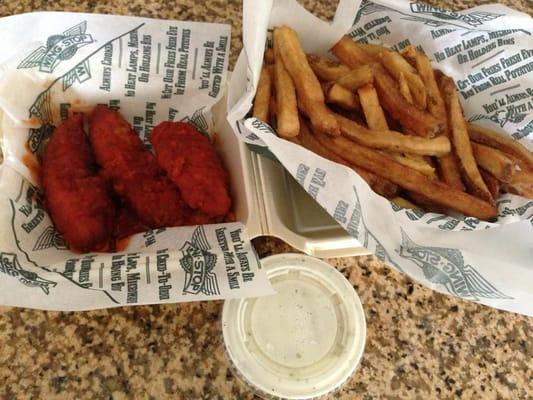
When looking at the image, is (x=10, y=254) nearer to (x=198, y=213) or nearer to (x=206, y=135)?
(x=198, y=213)

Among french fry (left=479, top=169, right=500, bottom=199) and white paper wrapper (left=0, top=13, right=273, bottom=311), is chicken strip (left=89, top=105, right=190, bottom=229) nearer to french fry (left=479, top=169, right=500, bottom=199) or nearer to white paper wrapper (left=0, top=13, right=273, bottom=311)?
white paper wrapper (left=0, top=13, right=273, bottom=311)

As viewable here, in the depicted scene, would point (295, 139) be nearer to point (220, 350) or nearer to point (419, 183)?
point (419, 183)

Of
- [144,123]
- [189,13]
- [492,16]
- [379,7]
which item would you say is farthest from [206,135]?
[492,16]

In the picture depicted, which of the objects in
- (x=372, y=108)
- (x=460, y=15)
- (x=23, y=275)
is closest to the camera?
(x=23, y=275)

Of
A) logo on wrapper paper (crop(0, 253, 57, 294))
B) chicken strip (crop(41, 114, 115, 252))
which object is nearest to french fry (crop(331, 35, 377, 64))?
chicken strip (crop(41, 114, 115, 252))

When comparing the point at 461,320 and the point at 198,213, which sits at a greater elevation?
the point at 198,213

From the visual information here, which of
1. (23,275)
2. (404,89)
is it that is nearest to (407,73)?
(404,89)
